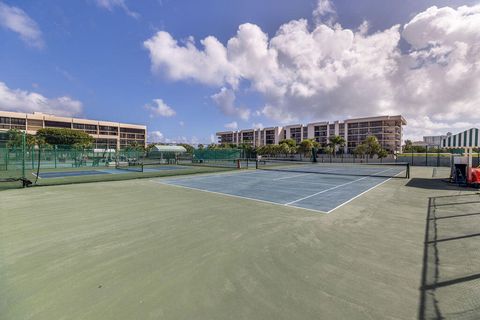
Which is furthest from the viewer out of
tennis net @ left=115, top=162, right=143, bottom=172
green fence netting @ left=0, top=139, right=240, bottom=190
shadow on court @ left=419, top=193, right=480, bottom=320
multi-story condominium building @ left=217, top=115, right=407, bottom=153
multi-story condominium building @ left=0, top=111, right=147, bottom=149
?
multi-story condominium building @ left=217, top=115, right=407, bottom=153

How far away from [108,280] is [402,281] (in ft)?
15.5

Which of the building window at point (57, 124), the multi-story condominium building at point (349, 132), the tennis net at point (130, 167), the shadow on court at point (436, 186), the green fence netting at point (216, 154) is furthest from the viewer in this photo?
the multi-story condominium building at point (349, 132)

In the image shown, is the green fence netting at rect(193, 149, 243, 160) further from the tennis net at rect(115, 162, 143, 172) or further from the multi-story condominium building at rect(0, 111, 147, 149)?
the multi-story condominium building at rect(0, 111, 147, 149)

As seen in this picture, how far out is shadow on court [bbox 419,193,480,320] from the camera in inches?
118

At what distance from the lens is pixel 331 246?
5000 mm

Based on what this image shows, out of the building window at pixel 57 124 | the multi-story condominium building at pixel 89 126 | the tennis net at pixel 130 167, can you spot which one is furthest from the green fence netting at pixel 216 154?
the building window at pixel 57 124

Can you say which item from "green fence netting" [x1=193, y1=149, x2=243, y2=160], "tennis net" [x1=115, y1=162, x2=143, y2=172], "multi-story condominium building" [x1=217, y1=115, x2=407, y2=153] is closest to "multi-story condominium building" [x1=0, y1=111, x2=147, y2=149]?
"tennis net" [x1=115, y1=162, x2=143, y2=172]

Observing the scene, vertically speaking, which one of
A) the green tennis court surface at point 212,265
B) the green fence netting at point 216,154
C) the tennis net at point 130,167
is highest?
the green fence netting at point 216,154

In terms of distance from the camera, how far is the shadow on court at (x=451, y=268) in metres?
3.01

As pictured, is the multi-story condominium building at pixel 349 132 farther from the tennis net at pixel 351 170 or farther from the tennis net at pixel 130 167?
the tennis net at pixel 130 167

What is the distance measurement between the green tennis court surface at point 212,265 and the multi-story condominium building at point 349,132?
9984 centimetres

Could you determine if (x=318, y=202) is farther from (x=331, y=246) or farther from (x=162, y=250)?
(x=162, y=250)

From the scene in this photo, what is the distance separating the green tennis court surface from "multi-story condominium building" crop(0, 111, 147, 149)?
8670 centimetres

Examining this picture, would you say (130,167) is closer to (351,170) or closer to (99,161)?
(99,161)
